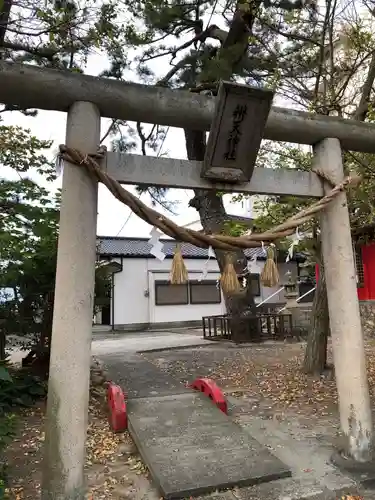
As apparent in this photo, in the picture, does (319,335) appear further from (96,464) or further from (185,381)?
(96,464)

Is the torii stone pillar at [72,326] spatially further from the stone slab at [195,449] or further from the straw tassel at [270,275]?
the straw tassel at [270,275]

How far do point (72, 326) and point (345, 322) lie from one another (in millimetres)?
2593

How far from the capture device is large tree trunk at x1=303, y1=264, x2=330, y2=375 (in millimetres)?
7531

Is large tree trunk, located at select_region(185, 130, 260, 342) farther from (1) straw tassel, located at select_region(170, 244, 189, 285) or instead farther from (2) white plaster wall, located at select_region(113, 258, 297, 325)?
(1) straw tassel, located at select_region(170, 244, 189, 285)

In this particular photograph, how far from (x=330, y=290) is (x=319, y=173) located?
121 cm

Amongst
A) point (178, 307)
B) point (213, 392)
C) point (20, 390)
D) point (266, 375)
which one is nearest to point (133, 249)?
point (178, 307)

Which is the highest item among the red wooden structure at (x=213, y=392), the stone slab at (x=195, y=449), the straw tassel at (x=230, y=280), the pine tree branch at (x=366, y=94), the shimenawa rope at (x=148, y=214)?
the pine tree branch at (x=366, y=94)

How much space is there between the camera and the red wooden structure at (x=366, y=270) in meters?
15.0

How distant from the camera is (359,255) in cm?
1553

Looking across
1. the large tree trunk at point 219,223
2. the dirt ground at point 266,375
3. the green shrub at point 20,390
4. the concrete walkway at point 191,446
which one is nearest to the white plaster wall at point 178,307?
the large tree trunk at point 219,223

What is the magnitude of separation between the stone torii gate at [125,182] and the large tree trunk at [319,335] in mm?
3583

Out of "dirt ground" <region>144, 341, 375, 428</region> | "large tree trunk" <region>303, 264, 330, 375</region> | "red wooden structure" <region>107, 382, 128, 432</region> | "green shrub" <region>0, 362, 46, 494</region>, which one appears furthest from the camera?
"large tree trunk" <region>303, 264, 330, 375</region>

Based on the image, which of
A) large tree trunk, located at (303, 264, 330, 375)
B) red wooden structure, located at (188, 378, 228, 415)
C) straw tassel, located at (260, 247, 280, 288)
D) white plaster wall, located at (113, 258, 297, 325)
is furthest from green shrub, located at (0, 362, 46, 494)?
white plaster wall, located at (113, 258, 297, 325)

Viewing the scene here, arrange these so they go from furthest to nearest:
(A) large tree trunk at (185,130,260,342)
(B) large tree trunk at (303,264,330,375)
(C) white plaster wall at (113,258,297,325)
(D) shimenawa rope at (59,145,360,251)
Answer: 1. (C) white plaster wall at (113,258,297,325)
2. (A) large tree trunk at (185,130,260,342)
3. (B) large tree trunk at (303,264,330,375)
4. (D) shimenawa rope at (59,145,360,251)
